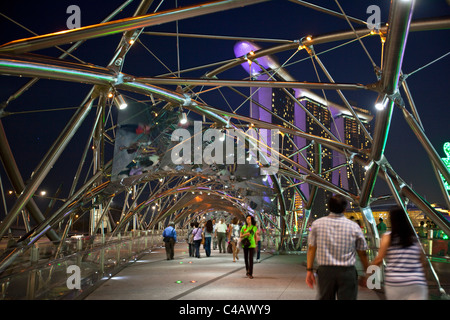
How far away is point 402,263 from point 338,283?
81 centimetres

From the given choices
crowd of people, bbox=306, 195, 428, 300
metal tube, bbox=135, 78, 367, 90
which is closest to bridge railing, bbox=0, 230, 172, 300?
crowd of people, bbox=306, 195, 428, 300

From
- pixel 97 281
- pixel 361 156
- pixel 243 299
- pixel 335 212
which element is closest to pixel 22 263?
pixel 97 281

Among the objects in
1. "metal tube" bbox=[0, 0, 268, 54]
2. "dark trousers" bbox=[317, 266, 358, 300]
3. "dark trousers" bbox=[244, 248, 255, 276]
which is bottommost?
"dark trousers" bbox=[244, 248, 255, 276]

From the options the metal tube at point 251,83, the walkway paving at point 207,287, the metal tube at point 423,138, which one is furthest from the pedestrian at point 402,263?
the metal tube at point 423,138

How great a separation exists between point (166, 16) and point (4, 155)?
8.30m

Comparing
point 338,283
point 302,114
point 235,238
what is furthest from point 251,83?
point 302,114

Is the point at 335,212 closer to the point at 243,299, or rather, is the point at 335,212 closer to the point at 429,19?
the point at 243,299

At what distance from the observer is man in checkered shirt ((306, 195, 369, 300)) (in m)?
5.54

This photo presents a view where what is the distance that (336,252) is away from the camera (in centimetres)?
562

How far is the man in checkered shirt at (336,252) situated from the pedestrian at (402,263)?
0.36 meters

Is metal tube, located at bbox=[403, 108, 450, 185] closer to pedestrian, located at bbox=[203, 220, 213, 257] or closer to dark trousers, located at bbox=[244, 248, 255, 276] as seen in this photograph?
dark trousers, located at bbox=[244, 248, 255, 276]

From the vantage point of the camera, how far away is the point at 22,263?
28.2 ft

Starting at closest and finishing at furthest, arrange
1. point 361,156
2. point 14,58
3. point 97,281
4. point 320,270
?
1. point 320,270
2. point 14,58
3. point 97,281
4. point 361,156

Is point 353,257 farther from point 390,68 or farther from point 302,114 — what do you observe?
point 302,114
